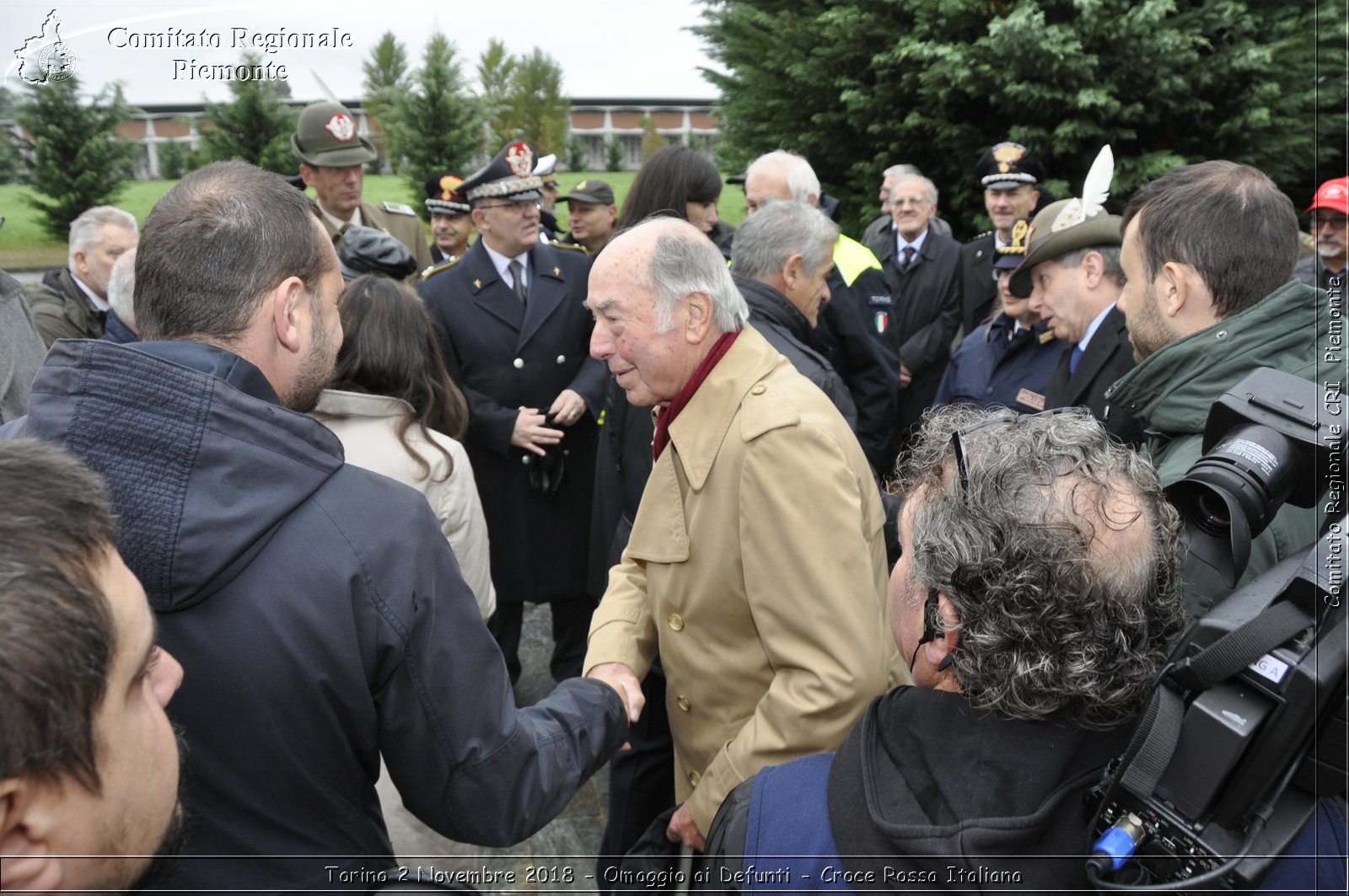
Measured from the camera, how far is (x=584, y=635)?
4.59 m

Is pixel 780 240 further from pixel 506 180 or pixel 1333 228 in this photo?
pixel 1333 228

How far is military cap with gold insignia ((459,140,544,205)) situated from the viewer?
4.52m

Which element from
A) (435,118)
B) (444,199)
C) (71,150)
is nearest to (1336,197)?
(444,199)

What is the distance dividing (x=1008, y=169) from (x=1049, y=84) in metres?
2.97

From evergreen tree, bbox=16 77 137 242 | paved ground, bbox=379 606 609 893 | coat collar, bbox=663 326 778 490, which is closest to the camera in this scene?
coat collar, bbox=663 326 778 490

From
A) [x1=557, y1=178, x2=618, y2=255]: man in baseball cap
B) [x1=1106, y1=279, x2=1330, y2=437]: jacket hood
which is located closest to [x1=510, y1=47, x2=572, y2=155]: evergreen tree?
[x1=557, y1=178, x2=618, y2=255]: man in baseball cap

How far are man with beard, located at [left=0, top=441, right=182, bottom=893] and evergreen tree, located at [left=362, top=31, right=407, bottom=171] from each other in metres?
15.1

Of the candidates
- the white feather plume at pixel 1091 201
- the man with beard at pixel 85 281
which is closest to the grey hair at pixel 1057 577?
the white feather plume at pixel 1091 201

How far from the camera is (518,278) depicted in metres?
4.52

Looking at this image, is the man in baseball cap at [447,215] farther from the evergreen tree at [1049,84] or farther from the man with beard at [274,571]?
the man with beard at [274,571]

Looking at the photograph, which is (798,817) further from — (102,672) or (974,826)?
(102,672)

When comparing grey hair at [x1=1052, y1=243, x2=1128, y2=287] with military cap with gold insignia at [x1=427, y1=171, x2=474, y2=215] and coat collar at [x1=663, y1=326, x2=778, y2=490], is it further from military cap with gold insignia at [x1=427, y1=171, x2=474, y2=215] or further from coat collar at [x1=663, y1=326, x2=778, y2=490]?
military cap with gold insignia at [x1=427, y1=171, x2=474, y2=215]

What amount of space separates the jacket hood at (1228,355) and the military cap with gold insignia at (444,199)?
601 cm

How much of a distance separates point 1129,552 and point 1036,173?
234 inches
